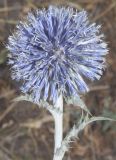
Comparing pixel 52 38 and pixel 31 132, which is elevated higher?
pixel 52 38

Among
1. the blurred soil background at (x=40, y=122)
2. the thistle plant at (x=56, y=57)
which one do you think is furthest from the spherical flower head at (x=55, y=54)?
the blurred soil background at (x=40, y=122)

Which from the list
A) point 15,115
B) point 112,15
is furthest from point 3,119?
point 112,15

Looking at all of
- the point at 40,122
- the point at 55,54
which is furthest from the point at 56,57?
the point at 40,122

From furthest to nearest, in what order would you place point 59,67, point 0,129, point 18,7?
point 18,7 < point 0,129 < point 59,67

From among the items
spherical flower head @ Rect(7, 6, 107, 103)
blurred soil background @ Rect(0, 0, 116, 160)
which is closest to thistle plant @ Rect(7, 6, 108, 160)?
spherical flower head @ Rect(7, 6, 107, 103)

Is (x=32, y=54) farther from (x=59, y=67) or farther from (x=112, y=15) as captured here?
(x=112, y=15)

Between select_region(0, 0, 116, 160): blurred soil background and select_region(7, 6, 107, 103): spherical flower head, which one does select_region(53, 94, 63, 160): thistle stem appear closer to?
select_region(7, 6, 107, 103): spherical flower head

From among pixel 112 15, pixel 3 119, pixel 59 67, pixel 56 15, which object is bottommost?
pixel 3 119
